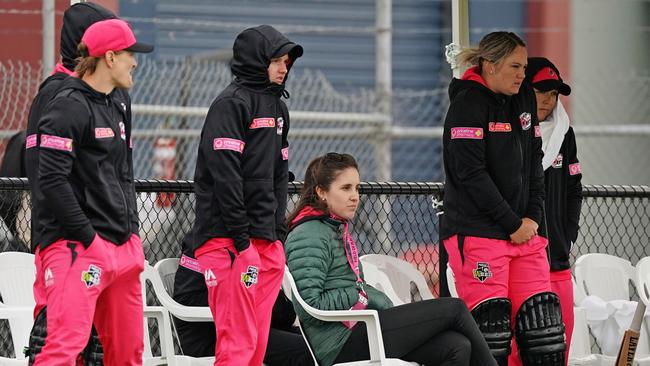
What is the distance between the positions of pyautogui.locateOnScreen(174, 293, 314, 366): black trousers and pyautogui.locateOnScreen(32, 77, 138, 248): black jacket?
89 centimetres

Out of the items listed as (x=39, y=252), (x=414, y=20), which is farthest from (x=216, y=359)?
(x=414, y=20)

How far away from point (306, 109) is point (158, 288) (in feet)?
19.0

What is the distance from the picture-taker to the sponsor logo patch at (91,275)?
4.96 metres

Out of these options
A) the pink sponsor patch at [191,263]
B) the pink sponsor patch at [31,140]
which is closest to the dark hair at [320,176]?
the pink sponsor patch at [191,263]

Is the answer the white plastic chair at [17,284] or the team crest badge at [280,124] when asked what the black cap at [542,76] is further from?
the white plastic chair at [17,284]

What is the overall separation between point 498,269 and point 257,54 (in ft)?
4.54

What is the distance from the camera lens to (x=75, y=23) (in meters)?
5.32

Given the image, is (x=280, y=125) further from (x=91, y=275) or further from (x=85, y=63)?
(x=91, y=275)

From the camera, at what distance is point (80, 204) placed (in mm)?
5043

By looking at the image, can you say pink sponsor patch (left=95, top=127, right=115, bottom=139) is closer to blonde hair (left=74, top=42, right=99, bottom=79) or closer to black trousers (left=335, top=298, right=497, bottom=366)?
blonde hair (left=74, top=42, right=99, bottom=79)

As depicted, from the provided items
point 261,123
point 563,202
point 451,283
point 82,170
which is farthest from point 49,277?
point 563,202

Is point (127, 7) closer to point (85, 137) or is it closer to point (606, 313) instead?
point (606, 313)

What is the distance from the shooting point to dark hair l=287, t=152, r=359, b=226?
A: 19.4 feet

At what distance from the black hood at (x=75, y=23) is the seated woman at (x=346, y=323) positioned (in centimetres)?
120
